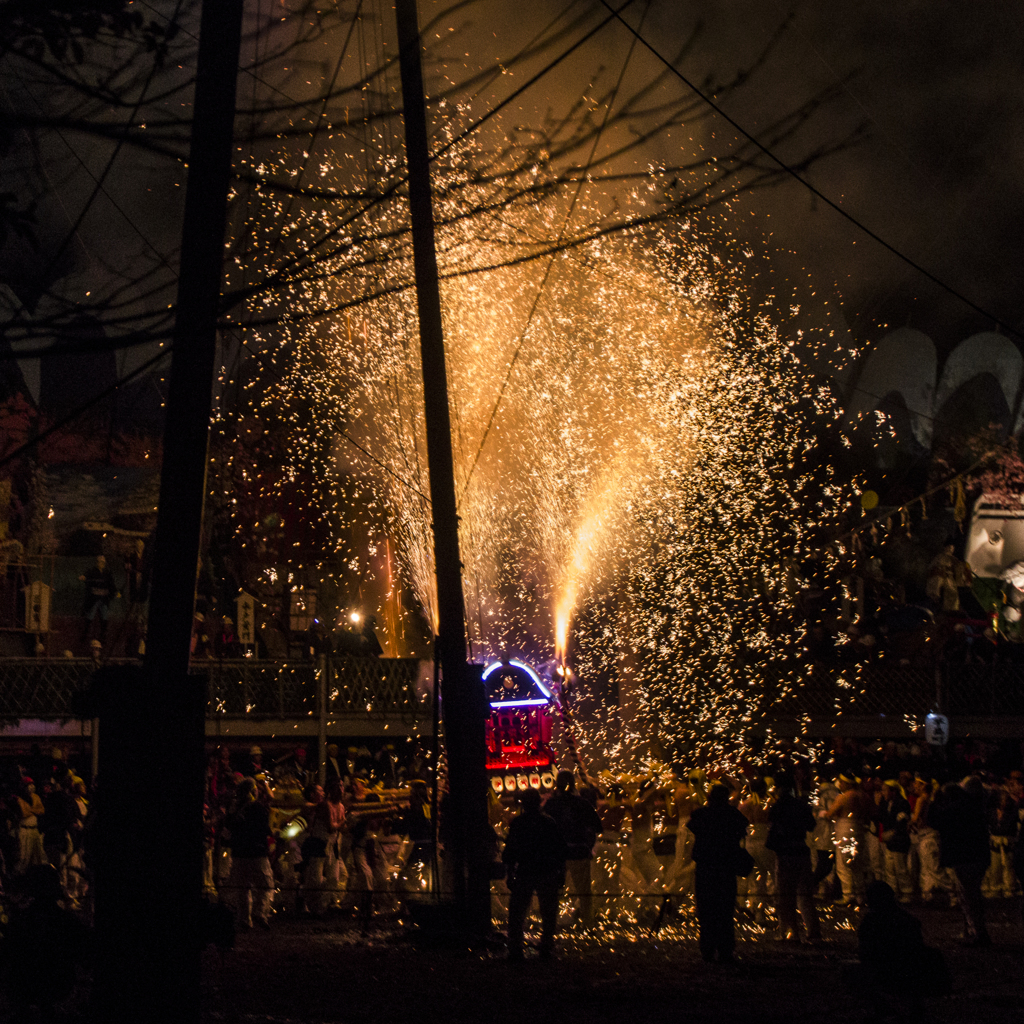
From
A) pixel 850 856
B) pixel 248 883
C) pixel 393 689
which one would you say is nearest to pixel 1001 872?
pixel 850 856

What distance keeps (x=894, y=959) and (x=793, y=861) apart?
182 inches

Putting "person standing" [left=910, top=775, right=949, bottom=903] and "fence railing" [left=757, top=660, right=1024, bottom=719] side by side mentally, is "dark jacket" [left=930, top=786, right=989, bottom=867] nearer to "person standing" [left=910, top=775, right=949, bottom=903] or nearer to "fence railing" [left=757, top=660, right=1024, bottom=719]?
"person standing" [left=910, top=775, right=949, bottom=903]

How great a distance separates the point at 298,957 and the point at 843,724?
1696 centimetres

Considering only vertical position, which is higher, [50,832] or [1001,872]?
[50,832]

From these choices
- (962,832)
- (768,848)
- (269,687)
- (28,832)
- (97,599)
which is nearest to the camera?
(962,832)

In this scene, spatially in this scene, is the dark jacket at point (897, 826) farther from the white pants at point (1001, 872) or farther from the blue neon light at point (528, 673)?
the blue neon light at point (528, 673)

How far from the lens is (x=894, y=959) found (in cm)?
666

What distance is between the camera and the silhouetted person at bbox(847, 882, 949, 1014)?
6.64 m

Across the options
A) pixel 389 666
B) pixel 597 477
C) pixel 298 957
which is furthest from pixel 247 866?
pixel 389 666

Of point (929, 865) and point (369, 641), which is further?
point (369, 641)

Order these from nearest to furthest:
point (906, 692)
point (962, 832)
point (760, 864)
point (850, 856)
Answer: point (962, 832), point (760, 864), point (850, 856), point (906, 692)

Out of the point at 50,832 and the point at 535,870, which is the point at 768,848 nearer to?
the point at 535,870

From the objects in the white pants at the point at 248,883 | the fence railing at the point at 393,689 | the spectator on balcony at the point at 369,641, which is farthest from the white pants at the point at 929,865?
the spectator on balcony at the point at 369,641

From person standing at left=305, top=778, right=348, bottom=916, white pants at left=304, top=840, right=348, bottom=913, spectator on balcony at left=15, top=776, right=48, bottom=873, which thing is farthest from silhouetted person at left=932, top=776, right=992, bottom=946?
spectator on balcony at left=15, top=776, right=48, bottom=873
